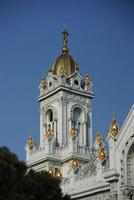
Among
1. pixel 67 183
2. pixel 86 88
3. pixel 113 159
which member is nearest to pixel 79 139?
pixel 86 88

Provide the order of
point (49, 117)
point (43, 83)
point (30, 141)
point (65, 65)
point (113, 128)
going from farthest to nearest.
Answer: point (65, 65)
point (43, 83)
point (49, 117)
point (30, 141)
point (113, 128)

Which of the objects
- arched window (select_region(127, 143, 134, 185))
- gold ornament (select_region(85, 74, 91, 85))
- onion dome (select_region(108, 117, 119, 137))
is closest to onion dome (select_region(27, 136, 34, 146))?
gold ornament (select_region(85, 74, 91, 85))

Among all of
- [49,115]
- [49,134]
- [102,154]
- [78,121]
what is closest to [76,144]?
[49,134]

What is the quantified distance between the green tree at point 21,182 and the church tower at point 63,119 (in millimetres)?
26477

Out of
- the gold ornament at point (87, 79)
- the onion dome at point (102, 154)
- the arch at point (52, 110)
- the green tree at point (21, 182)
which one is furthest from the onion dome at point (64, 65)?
the green tree at point (21, 182)

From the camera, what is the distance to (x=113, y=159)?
→ 47.6 meters

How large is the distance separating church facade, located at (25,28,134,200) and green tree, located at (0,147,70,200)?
7.46 meters

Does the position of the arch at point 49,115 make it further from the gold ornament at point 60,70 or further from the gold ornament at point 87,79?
the gold ornament at point 87,79

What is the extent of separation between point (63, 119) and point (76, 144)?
474 centimetres

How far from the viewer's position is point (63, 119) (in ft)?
236

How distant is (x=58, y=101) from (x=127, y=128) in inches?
1040

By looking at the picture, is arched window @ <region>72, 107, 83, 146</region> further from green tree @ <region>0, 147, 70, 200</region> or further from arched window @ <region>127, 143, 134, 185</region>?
green tree @ <region>0, 147, 70, 200</region>

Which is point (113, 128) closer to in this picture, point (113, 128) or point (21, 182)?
point (113, 128)

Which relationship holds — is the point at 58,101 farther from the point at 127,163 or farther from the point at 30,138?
the point at 127,163
